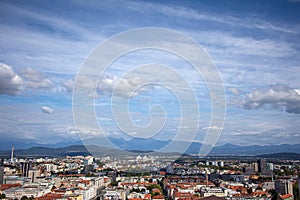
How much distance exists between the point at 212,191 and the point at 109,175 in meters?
8.87

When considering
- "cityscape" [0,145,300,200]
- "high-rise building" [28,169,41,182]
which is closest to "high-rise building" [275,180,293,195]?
"cityscape" [0,145,300,200]

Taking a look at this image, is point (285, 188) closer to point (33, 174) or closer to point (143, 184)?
point (143, 184)

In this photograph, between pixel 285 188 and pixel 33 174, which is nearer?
pixel 285 188

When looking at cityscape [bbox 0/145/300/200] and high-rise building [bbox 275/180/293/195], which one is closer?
cityscape [bbox 0/145/300/200]

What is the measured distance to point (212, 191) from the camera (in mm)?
13766

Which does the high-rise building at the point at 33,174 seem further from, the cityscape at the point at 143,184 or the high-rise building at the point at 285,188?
the high-rise building at the point at 285,188

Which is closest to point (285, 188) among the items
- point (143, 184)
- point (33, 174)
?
point (143, 184)

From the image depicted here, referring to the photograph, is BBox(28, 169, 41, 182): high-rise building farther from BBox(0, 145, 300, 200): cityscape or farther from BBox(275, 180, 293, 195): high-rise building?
BBox(275, 180, 293, 195): high-rise building

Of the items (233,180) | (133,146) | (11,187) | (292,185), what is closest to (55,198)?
(11,187)

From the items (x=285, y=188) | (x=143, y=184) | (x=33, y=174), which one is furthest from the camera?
(x=33, y=174)

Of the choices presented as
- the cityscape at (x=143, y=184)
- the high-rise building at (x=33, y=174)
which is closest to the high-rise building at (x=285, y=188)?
the cityscape at (x=143, y=184)

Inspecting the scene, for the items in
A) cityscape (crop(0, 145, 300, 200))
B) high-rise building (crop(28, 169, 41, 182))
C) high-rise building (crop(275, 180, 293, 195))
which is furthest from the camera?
high-rise building (crop(28, 169, 41, 182))

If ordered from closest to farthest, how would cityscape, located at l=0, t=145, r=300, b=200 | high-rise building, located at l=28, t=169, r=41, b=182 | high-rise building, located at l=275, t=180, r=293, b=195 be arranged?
cityscape, located at l=0, t=145, r=300, b=200, high-rise building, located at l=275, t=180, r=293, b=195, high-rise building, located at l=28, t=169, r=41, b=182

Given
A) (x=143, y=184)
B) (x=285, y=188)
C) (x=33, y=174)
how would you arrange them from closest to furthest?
(x=285, y=188), (x=143, y=184), (x=33, y=174)
